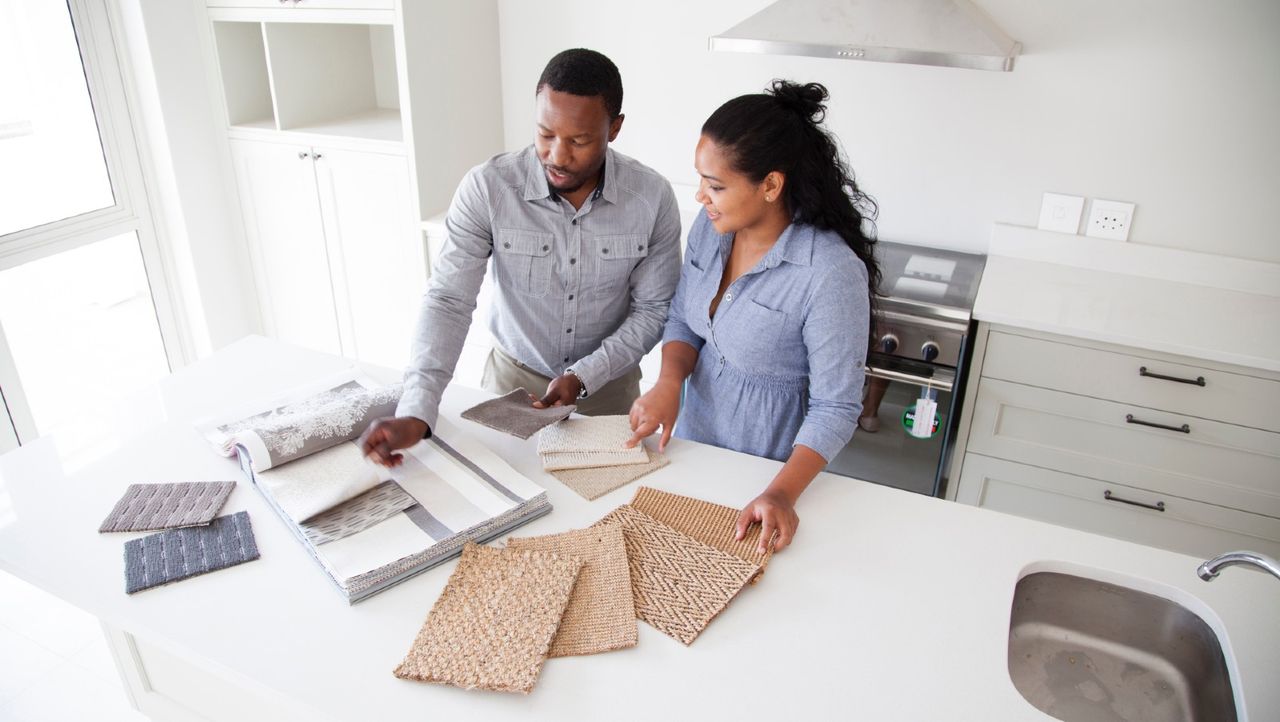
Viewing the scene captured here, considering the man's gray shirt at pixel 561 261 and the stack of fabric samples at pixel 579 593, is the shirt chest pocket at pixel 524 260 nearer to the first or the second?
the man's gray shirt at pixel 561 261

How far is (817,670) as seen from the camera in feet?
3.41

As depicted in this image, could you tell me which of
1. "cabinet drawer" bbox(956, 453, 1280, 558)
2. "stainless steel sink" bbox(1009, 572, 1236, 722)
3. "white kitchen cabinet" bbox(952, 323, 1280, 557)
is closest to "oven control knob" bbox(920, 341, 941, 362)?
"white kitchen cabinet" bbox(952, 323, 1280, 557)

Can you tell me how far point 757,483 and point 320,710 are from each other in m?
0.76

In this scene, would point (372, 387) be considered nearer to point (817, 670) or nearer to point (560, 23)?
point (817, 670)

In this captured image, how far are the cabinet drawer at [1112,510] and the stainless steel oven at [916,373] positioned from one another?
0.13m

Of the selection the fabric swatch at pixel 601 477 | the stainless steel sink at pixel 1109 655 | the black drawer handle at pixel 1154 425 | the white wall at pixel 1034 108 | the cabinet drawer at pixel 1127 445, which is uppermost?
the white wall at pixel 1034 108

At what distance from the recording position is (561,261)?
1.74 metres

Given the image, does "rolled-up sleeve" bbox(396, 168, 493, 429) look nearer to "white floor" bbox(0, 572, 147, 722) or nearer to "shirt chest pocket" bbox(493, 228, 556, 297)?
"shirt chest pocket" bbox(493, 228, 556, 297)

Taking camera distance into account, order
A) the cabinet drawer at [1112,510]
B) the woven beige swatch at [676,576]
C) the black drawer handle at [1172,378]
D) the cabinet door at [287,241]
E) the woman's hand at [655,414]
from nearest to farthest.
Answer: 1. the woven beige swatch at [676,576]
2. the woman's hand at [655,414]
3. the black drawer handle at [1172,378]
4. the cabinet drawer at [1112,510]
5. the cabinet door at [287,241]

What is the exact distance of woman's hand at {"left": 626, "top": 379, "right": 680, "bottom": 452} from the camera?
1.48m

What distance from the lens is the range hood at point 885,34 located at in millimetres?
1955

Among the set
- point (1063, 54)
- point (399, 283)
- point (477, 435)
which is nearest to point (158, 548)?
point (477, 435)

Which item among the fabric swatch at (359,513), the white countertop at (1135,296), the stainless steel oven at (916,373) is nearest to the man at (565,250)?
the fabric swatch at (359,513)

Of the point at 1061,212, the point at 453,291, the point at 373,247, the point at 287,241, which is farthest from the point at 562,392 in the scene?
the point at 287,241
